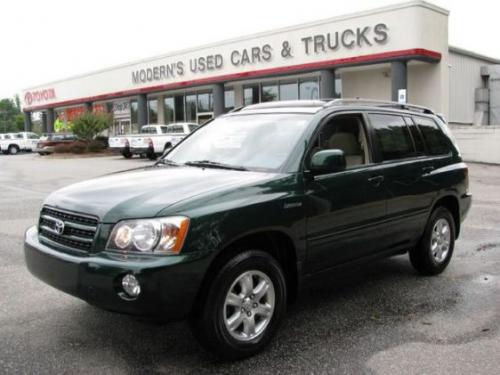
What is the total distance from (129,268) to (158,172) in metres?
1.31

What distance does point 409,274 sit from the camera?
5973 millimetres

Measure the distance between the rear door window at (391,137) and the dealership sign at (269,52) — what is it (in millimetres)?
17866

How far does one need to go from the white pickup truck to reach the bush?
990cm

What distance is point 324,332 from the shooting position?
4.25 meters

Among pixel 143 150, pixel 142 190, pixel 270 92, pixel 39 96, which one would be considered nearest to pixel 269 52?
pixel 270 92

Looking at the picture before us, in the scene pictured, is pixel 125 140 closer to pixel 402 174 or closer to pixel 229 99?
pixel 229 99

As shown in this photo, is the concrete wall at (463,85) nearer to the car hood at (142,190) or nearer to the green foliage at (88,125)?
the green foliage at (88,125)

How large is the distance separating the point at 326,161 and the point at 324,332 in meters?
1.30

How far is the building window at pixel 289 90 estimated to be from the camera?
28.4 meters

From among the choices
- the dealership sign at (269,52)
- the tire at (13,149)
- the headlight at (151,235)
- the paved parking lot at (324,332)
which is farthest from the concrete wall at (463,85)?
the tire at (13,149)

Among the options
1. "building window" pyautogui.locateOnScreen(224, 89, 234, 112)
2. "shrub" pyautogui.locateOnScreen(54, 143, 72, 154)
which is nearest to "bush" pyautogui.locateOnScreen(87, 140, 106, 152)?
"shrub" pyautogui.locateOnScreen(54, 143, 72, 154)

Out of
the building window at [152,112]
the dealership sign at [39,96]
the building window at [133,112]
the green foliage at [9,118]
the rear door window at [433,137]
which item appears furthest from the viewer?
the green foliage at [9,118]

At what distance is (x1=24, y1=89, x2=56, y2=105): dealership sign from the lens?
46947 mm

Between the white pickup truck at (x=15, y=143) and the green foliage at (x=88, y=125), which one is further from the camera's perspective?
the white pickup truck at (x=15, y=143)
